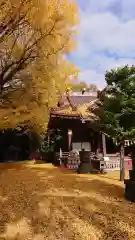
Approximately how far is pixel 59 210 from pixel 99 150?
12255mm

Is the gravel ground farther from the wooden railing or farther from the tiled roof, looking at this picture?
the tiled roof

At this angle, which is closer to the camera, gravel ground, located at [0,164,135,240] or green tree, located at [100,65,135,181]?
gravel ground, located at [0,164,135,240]

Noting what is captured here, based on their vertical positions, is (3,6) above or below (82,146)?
above

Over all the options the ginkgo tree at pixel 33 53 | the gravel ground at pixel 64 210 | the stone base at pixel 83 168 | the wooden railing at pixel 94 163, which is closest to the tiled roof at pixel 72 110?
→ the wooden railing at pixel 94 163

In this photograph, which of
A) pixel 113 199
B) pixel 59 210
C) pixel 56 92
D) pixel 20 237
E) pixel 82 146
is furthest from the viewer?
pixel 82 146

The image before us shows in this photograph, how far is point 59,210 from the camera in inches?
399

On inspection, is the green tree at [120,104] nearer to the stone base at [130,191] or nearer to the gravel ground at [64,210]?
the gravel ground at [64,210]

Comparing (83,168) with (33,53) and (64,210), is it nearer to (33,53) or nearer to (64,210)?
(64,210)

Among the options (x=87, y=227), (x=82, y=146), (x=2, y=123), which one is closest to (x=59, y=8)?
(x=2, y=123)

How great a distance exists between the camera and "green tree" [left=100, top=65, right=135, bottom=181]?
14.4 m

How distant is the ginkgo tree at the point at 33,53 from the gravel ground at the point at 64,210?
3187 mm

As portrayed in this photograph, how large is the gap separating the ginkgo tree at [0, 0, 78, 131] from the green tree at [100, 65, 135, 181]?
7.58ft

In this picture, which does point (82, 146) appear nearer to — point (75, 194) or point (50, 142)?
point (50, 142)

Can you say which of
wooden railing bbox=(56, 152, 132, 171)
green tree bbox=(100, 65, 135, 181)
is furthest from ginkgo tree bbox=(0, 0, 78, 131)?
wooden railing bbox=(56, 152, 132, 171)
